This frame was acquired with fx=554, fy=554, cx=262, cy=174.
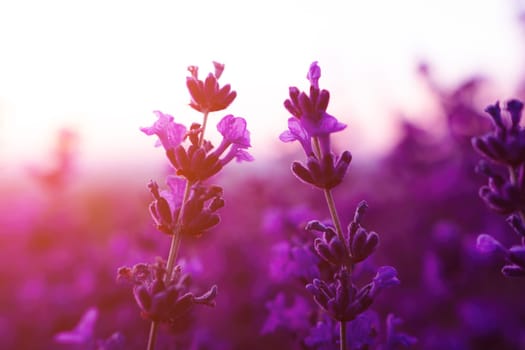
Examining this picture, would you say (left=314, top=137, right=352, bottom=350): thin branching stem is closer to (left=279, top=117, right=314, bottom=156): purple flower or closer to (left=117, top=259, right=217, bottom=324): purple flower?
(left=279, top=117, right=314, bottom=156): purple flower

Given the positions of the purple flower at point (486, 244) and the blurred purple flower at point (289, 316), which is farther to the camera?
the blurred purple flower at point (289, 316)

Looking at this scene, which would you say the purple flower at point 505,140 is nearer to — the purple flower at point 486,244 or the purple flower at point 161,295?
the purple flower at point 486,244

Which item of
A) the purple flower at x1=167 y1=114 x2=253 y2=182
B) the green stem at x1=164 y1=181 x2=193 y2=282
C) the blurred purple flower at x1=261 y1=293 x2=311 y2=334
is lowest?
the blurred purple flower at x1=261 y1=293 x2=311 y2=334

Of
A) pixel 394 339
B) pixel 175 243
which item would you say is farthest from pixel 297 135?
pixel 394 339

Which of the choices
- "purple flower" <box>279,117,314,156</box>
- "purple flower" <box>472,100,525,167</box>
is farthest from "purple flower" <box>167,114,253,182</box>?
"purple flower" <box>472,100,525,167</box>

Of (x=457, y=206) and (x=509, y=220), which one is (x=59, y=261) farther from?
(x=509, y=220)

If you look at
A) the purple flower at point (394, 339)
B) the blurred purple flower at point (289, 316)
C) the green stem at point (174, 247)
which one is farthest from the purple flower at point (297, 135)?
the blurred purple flower at point (289, 316)
